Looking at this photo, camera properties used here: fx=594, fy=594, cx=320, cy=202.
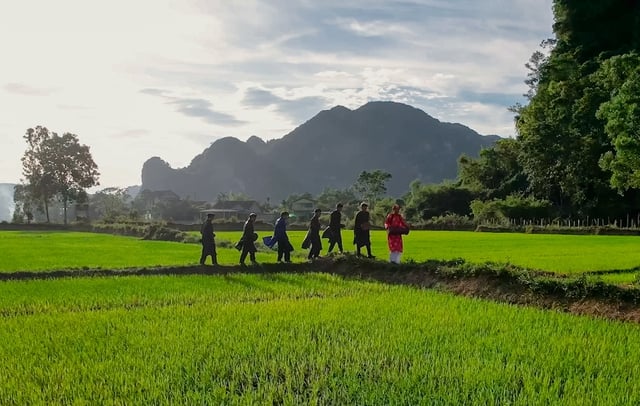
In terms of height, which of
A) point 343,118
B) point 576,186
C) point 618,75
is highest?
point 343,118

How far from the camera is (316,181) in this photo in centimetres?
15812

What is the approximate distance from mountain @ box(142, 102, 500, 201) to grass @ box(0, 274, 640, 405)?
14040 cm

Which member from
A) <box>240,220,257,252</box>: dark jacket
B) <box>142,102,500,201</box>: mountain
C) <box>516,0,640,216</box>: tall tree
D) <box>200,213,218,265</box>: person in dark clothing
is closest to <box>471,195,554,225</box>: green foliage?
<box>516,0,640,216</box>: tall tree

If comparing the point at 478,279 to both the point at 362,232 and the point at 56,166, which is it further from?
the point at 56,166

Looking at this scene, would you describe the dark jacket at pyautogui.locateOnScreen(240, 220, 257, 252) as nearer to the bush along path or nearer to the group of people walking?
the group of people walking

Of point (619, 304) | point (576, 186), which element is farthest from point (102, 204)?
point (619, 304)

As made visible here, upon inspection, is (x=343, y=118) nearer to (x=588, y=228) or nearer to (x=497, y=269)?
(x=588, y=228)

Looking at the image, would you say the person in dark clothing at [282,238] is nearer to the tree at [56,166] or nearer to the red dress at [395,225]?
the red dress at [395,225]

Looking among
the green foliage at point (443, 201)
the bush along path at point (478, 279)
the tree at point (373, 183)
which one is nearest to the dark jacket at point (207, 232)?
the bush along path at point (478, 279)

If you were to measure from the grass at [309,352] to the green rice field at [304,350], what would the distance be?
19 mm

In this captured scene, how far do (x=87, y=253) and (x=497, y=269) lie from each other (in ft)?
48.4

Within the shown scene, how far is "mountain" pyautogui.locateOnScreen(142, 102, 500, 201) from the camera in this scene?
155 m

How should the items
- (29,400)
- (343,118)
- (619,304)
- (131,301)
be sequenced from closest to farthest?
(29,400) → (619,304) → (131,301) → (343,118)

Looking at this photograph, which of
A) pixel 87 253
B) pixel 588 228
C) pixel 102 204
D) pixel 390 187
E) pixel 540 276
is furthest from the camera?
pixel 390 187
